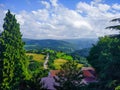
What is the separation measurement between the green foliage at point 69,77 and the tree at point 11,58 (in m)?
20.9

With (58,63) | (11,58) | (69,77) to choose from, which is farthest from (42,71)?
(58,63)

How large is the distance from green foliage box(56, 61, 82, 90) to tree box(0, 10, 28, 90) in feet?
68.5

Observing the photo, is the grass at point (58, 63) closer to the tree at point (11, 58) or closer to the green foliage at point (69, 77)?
the tree at point (11, 58)

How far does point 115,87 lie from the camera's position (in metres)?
23.8

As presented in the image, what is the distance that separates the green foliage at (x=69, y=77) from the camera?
3120cm

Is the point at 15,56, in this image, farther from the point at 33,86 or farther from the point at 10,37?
A: the point at 33,86

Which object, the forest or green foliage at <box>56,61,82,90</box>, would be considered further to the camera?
green foliage at <box>56,61,82,90</box>


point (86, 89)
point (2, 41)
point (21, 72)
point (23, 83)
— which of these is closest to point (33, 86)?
point (23, 83)

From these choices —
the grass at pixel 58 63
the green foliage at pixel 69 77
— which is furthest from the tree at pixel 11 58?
the grass at pixel 58 63

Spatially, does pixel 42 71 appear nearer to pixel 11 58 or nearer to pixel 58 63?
pixel 11 58

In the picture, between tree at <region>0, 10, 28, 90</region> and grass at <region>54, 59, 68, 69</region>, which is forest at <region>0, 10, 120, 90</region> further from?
grass at <region>54, 59, 68, 69</region>

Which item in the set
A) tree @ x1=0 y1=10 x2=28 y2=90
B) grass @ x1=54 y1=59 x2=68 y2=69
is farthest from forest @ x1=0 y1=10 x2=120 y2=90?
grass @ x1=54 y1=59 x2=68 y2=69

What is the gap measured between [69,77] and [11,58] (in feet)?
87.8

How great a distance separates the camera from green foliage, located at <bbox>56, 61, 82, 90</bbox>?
102ft
